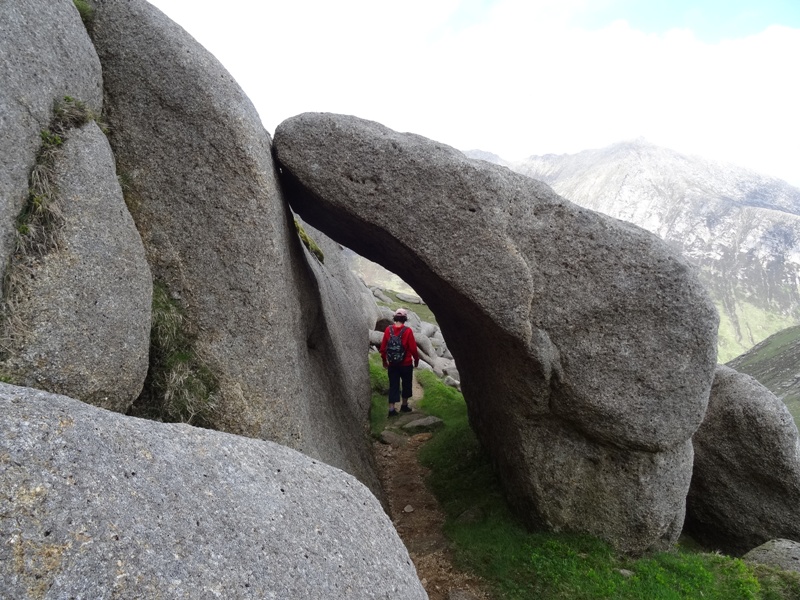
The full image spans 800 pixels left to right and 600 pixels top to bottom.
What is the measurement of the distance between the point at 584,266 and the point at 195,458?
9.11 m

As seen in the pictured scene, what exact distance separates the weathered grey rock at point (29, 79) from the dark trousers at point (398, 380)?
47.9 ft

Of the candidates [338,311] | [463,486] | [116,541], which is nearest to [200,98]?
[116,541]

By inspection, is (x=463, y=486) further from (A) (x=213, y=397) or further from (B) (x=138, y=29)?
(B) (x=138, y=29)

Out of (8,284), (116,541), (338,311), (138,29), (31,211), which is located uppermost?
(138,29)

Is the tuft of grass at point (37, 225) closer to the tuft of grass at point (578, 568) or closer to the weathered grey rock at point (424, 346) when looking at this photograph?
the tuft of grass at point (578, 568)

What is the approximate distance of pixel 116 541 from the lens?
4.32m

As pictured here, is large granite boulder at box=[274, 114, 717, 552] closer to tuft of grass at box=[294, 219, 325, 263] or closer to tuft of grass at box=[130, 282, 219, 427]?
tuft of grass at box=[130, 282, 219, 427]

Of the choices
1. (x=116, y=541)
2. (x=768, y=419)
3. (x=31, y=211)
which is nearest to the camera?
(x=116, y=541)

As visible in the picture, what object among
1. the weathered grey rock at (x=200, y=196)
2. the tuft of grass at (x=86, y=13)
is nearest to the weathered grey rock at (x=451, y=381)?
the weathered grey rock at (x=200, y=196)

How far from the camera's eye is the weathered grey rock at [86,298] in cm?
701

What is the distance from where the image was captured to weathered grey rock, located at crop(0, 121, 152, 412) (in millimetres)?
7008

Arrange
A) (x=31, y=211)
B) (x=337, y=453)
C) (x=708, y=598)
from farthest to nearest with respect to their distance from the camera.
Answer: (x=337, y=453) < (x=708, y=598) < (x=31, y=211)

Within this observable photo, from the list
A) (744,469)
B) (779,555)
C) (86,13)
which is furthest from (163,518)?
(744,469)

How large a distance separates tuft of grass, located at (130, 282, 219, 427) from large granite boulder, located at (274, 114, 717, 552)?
3879 mm
